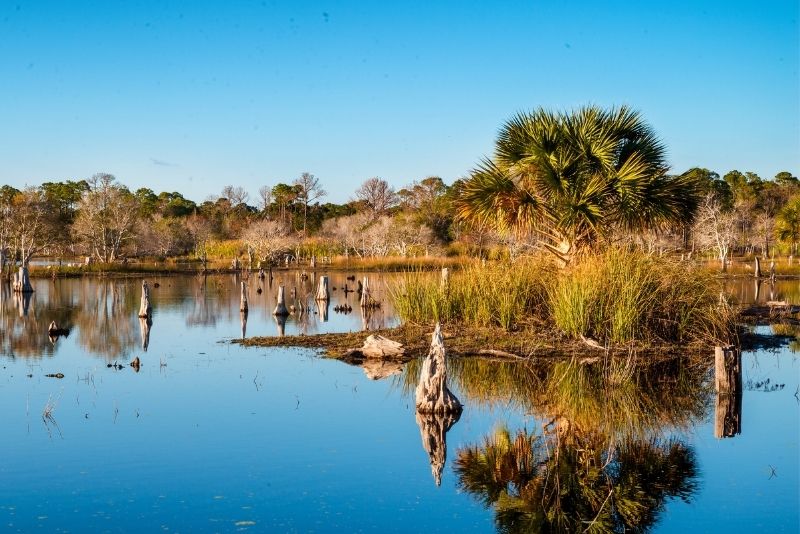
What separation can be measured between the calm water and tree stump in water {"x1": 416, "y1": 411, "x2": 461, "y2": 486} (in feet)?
0.13

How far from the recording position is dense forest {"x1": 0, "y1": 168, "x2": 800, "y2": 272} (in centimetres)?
5616

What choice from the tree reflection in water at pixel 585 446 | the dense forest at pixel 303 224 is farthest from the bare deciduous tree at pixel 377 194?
the tree reflection in water at pixel 585 446

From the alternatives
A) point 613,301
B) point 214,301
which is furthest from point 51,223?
point 613,301

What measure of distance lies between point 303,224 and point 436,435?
273 feet

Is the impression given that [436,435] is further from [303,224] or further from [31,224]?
[303,224]

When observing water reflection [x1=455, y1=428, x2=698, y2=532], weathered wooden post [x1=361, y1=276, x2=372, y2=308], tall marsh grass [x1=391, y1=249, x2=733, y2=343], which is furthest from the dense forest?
water reflection [x1=455, y1=428, x2=698, y2=532]

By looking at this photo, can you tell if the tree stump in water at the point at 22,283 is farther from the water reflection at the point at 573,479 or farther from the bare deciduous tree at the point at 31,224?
the water reflection at the point at 573,479

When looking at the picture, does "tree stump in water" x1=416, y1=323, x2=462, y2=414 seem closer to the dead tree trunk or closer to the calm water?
the calm water

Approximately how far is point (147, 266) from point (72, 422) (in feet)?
167

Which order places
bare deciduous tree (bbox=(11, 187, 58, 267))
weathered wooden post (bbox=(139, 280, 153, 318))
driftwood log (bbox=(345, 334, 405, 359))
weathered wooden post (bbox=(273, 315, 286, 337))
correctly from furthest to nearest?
bare deciduous tree (bbox=(11, 187, 58, 267))
weathered wooden post (bbox=(139, 280, 153, 318))
weathered wooden post (bbox=(273, 315, 286, 337))
driftwood log (bbox=(345, 334, 405, 359))

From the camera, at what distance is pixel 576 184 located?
2150 centimetres

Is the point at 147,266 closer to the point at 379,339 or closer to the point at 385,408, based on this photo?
the point at 379,339

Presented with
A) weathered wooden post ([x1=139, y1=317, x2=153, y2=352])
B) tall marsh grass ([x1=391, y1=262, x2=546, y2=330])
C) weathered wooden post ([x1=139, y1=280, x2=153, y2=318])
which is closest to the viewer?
tall marsh grass ([x1=391, y1=262, x2=546, y2=330])

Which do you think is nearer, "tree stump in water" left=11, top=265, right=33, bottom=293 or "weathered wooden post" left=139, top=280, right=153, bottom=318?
"weathered wooden post" left=139, top=280, right=153, bottom=318
